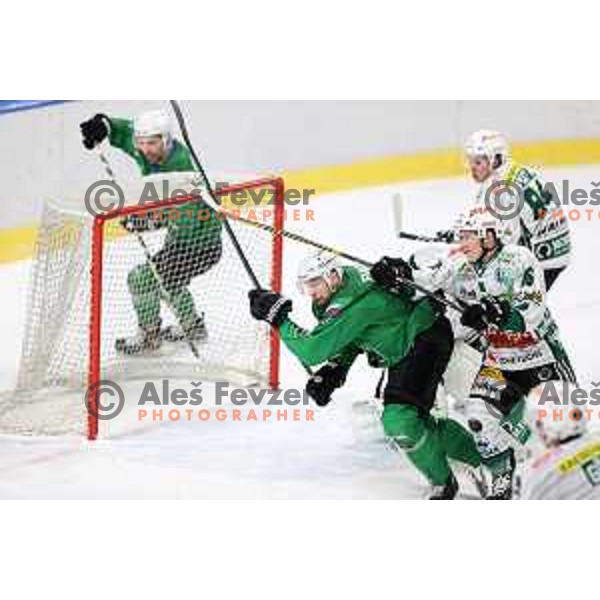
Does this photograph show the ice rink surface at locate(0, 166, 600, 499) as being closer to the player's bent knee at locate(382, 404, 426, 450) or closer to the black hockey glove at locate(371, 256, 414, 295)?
the player's bent knee at locate(382, 404, 426, 450)

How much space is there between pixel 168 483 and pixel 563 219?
3.83 ft

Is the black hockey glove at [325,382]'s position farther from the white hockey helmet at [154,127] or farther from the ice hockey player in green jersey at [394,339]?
the white hockey helmet at [154,127]

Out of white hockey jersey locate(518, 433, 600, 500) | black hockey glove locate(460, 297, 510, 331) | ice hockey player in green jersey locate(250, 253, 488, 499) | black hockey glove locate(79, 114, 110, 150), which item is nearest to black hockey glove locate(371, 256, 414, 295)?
ice hockey player in green jersey locate(250, 253, 488, 499)

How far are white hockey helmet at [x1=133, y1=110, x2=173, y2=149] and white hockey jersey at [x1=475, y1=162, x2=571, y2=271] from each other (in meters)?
0.88

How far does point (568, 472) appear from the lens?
16.2ft

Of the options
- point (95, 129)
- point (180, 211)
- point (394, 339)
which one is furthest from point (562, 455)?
point (95, 129)

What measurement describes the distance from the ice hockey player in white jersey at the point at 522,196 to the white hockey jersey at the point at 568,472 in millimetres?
689

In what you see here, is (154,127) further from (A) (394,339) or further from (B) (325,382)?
(A) (394,339)

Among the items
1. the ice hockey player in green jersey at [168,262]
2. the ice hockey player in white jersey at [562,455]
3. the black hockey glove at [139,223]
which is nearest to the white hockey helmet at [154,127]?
the ice hockey player in green jersey at [168,262]

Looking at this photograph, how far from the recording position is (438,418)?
528 cm

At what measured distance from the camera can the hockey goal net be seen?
5.63 m
